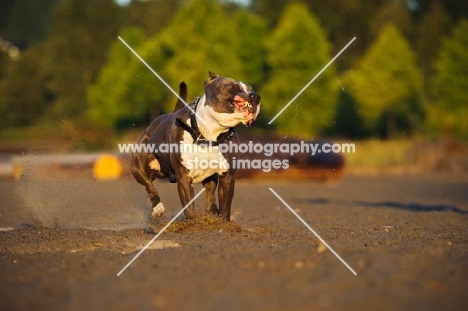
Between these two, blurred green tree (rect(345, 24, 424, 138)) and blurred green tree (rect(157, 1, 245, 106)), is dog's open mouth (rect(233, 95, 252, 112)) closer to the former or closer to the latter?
blurred green tree (rect(157, 1, 245, 106))

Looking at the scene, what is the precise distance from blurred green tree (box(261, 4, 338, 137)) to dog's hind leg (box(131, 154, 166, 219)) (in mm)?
32199

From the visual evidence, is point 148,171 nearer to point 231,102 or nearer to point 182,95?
point 182,95

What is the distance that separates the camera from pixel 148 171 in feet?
39.6

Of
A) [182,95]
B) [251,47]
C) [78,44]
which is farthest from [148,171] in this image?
[78,44]

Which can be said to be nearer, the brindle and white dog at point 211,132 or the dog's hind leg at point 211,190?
the brindle and white dog at point 211,132

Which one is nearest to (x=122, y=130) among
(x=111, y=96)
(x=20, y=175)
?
(x=111, y=96)

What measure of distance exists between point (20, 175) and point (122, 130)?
39536 millimetres

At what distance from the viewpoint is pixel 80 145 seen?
83.4 ft

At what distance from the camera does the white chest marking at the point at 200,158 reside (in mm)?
10498

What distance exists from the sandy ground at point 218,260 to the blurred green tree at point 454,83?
34.6m

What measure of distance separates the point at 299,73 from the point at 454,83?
869 cm

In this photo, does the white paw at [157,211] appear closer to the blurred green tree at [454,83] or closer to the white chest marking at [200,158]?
the white chest marking at [200,158]

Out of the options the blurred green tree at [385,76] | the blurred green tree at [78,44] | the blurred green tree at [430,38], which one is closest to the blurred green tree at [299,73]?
the blurred green tree at [385,76]

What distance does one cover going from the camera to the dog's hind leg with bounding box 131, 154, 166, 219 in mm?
11959
